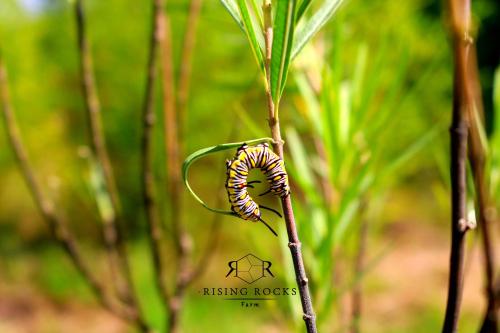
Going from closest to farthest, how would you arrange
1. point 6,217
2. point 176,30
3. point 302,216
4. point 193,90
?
point 302,216, point 176,30, point 193,90, point 6,217

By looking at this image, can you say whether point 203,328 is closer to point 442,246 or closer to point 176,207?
point 442,246

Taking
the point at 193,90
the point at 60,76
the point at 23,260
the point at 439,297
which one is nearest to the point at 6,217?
the point at 23,260

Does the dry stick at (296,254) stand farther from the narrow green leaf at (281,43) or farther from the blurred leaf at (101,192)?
the blurred leaf at (101,192)

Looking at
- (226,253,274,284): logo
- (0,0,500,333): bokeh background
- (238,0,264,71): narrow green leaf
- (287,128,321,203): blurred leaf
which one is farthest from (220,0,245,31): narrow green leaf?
(0,0,500,333): bokeh background

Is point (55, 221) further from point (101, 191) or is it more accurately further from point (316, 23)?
point (316, 23)

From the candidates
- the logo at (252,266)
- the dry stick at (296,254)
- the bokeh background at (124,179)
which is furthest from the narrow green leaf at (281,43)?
the bokeh background at (124,179)

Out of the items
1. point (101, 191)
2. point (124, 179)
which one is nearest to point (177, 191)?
point (101, 191)
